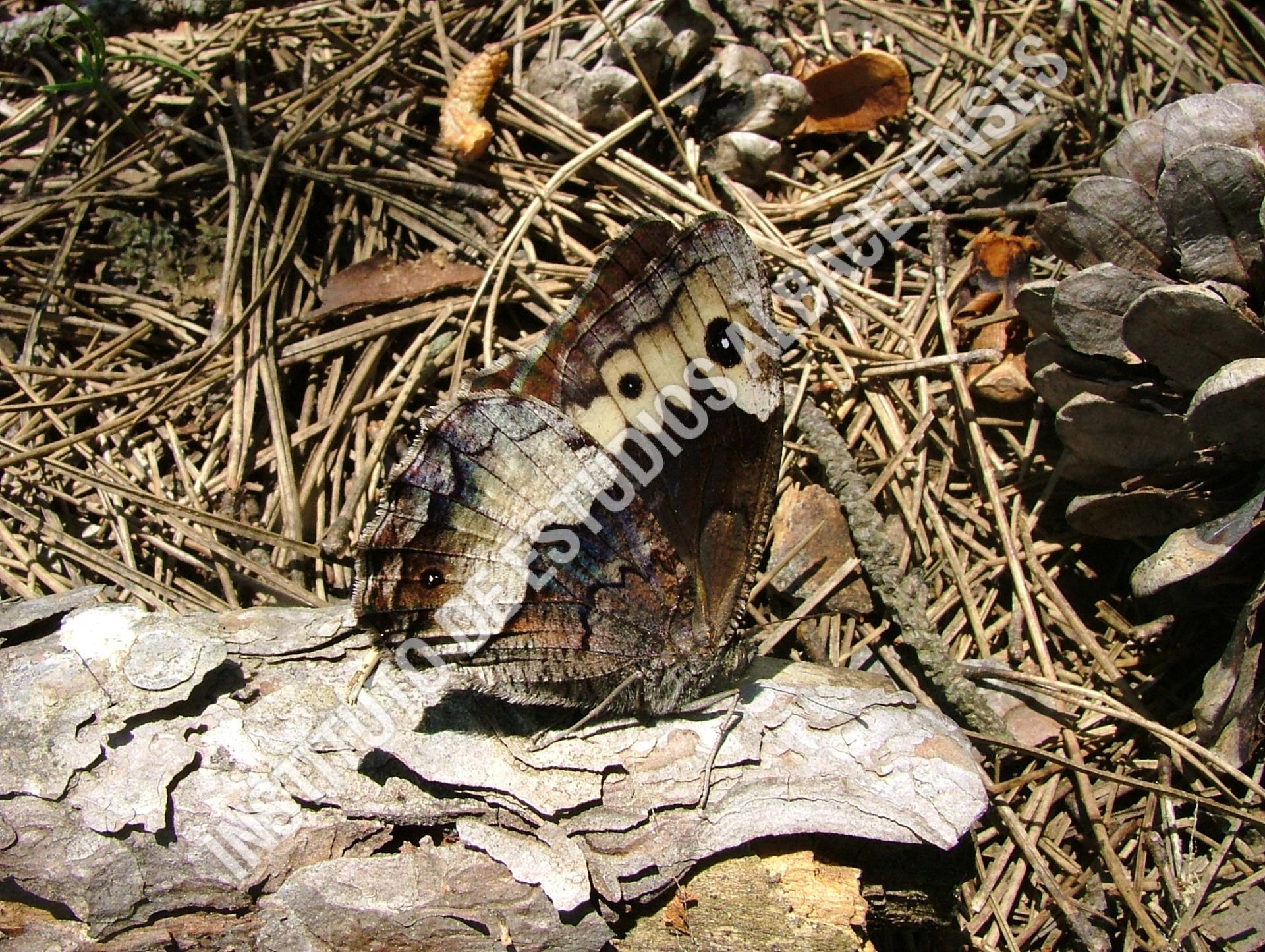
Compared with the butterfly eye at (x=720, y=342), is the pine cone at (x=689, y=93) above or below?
above

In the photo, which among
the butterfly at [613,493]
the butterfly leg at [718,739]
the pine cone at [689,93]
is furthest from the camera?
the pine cone at [689,93]

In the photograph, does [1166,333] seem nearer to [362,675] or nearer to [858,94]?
[858,94]

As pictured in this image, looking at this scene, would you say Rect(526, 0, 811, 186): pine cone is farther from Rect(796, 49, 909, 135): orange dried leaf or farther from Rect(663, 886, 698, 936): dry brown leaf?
Rect(663, 886, 698, 936): dry brown leaf

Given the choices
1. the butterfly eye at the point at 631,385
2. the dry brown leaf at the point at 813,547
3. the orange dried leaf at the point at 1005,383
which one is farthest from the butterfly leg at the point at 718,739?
the orange dried leaf at the point at 1005,383

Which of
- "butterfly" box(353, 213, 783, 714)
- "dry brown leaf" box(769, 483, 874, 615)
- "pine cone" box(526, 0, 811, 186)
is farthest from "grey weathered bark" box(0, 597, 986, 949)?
"pine cone" box(526, 0, 811, 186)

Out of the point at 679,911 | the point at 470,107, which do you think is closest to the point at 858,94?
the point at 470,107

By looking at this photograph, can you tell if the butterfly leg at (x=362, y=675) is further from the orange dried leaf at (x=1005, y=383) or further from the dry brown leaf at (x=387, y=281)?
the orange dried leaf at (x=1005, y=383)
